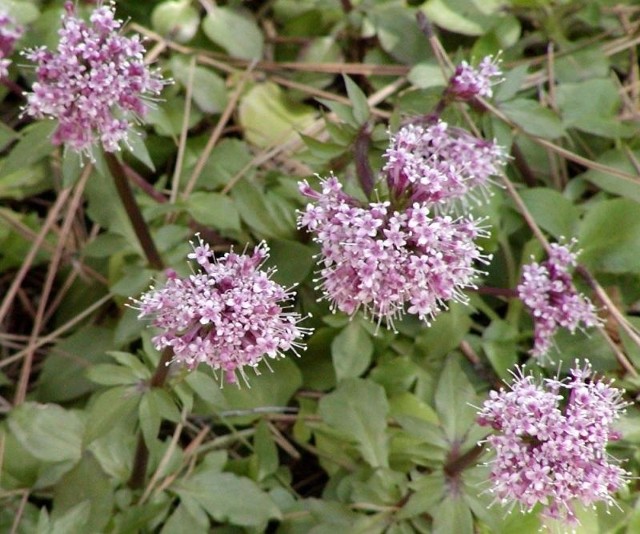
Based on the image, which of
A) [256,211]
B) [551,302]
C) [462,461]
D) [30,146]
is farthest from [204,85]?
[462,461]

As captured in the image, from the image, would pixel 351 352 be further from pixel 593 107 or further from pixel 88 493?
pixel 593 107

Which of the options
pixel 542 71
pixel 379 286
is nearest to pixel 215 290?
pixel 379 286

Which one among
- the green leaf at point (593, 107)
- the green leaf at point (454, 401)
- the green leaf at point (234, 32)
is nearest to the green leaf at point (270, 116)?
the green leaf at point (234, 32)

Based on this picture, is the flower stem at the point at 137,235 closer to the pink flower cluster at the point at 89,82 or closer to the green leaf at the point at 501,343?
the pink flower cluster at the point at 89,82

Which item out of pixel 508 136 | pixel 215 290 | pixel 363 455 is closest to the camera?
pixel 215 290

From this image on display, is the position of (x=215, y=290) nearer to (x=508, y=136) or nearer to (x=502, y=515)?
(x=502, y=515)

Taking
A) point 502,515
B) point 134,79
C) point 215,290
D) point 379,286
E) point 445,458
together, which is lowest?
point 502,515

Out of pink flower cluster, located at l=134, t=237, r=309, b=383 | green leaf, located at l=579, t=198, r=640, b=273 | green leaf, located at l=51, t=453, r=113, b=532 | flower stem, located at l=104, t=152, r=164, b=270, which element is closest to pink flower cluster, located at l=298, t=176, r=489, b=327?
pink flower cluster, located at l=134, t=237, r=309, b=383
